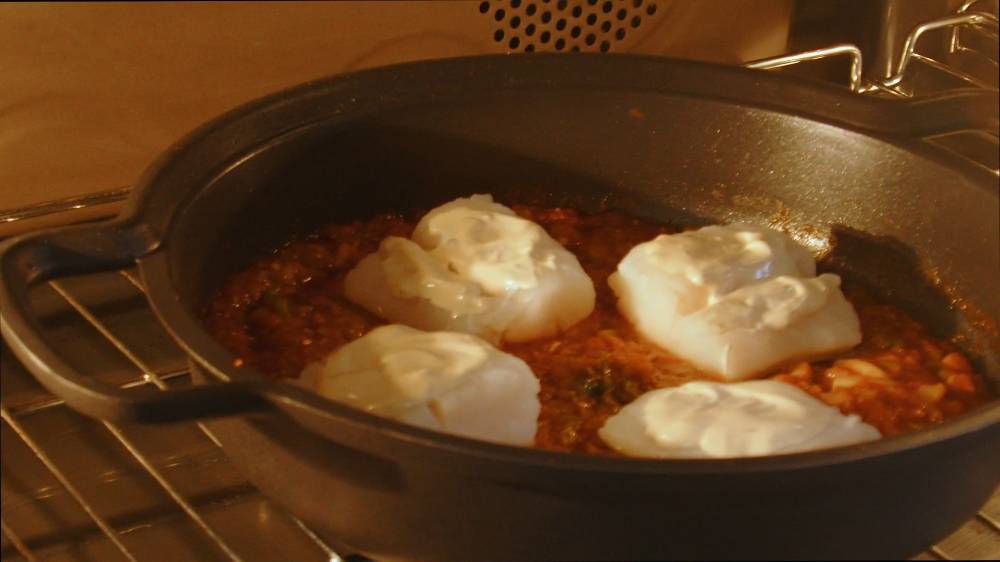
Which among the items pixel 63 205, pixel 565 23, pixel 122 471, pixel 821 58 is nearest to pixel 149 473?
pixel 122 471

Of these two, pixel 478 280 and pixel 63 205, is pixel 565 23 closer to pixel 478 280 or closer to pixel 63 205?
pixel 478 280

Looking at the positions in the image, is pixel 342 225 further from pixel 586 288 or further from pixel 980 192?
pixel 980 192

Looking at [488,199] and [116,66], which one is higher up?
[116,66]

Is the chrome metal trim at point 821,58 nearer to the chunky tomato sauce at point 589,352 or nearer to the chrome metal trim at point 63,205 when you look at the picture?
the chunky tomato sauce at point 589,352

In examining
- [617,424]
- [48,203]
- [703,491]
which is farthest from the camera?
[48,203]

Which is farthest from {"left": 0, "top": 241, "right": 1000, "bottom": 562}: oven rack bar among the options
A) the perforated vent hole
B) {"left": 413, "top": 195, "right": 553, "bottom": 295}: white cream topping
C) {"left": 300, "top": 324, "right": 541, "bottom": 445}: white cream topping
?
the perforated vent hole

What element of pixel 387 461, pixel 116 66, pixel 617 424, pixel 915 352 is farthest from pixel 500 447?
pixel 116 66
